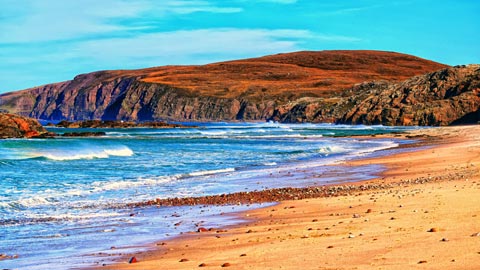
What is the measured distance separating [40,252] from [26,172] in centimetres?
1682

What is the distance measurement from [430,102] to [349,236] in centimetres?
8974

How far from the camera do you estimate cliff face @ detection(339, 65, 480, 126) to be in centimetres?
8919

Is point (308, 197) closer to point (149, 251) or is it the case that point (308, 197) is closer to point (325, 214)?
point (325, 214)

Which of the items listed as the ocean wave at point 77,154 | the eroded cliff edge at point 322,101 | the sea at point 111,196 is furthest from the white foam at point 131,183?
the eroded cliff edge at point 322,101

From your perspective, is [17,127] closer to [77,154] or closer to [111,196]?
[77,154]

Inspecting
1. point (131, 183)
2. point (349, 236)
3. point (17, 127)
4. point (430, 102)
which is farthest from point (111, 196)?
point (430, 102)

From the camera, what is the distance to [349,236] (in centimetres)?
935

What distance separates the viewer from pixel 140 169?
28.0m

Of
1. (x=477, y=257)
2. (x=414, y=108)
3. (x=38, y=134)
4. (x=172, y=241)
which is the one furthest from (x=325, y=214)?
(x=414, y=108)

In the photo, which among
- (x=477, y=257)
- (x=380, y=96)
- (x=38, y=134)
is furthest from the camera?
(x=380, y=96)

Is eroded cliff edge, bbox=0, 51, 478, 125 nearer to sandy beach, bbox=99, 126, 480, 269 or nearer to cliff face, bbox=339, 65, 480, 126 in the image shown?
cliff face, bbox=339, 65, 480, 126

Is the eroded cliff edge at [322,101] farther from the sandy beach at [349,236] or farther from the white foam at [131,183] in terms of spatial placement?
the sandy beach at [349,236]

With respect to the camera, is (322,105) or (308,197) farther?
(322,105)

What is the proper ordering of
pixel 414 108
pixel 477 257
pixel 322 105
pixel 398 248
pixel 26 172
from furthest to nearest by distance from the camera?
pixel 322 105 < pixel 414 108 < pixel 26 172 < pixel 398 248 < pixel 477 257
